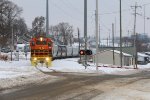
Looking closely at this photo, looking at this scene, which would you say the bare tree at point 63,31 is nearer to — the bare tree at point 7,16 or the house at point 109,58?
the bare tree at point 7,16

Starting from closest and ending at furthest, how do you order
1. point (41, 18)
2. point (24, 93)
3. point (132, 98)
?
point (132, 98)
point (24, 93)
point (41, 18)

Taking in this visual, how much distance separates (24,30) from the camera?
164375 mm

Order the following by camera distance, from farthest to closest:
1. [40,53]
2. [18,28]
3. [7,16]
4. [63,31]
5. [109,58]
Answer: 1. [63,31]
2. [18,28]
3. [7,16]
4. [109,58]
5. [40,53]

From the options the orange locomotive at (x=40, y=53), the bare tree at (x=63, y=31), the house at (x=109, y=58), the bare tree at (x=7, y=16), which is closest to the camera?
the orange locomotive at (x=40, y=53)

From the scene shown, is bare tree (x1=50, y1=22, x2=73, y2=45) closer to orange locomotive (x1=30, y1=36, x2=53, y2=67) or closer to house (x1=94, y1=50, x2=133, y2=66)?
house (x1=94, y1=50, x2=133, y2=66)

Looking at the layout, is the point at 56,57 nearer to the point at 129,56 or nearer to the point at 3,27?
the point at 129,56

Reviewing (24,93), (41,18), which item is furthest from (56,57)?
(41,18)

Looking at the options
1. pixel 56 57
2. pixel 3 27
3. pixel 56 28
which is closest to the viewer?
pixel 56 57

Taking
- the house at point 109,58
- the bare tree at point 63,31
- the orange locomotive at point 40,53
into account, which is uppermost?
the bare tree at point 63,31

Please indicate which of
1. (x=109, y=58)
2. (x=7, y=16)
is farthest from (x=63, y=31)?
(x=109, y=58)

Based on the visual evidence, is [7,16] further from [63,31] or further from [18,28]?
[63,31]

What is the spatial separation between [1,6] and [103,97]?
11568 cm

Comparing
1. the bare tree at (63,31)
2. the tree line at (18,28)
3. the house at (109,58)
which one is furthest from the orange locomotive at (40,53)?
the bare tree at (63,31)

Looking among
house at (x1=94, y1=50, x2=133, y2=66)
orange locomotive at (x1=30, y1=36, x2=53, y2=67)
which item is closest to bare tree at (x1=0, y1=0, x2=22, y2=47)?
house at (x1=94, y1=50, x2=133, y2=66)
